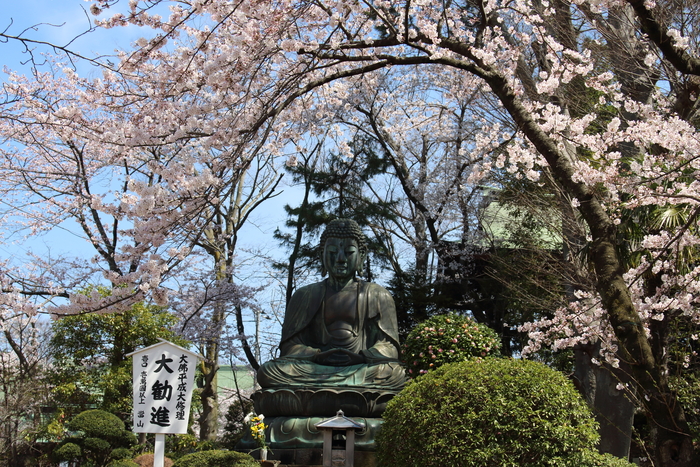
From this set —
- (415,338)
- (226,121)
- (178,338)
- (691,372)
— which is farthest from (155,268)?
(691,372)

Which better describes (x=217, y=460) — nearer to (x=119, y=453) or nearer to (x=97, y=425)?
(x=119, y=453)

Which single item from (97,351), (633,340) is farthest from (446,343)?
(97,351)

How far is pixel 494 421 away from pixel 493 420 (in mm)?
17

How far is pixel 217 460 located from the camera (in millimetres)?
6406

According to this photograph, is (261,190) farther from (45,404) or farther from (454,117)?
(45,404)

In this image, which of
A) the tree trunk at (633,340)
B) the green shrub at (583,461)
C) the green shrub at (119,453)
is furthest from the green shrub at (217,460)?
the tree trunk at (633,340)

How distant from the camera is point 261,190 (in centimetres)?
1648

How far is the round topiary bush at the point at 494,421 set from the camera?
5477 mm

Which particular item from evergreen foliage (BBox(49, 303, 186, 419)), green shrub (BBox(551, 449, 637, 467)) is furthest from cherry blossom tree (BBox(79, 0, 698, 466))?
evergreen foliage (BBox(49, 303, 186, 419))

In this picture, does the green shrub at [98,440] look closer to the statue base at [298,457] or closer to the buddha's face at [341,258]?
the statue base at [298,457]

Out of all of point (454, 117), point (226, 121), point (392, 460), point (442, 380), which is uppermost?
point (454, 117)

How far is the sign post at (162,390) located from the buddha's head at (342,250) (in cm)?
369

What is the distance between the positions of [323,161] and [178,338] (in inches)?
222

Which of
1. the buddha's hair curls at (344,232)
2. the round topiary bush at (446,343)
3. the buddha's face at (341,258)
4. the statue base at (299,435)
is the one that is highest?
the buddha's hair curls at (344,232)
